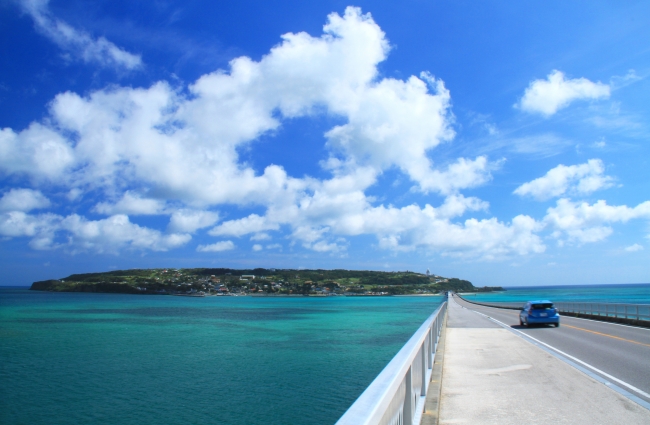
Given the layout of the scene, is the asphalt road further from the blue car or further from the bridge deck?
the blue car

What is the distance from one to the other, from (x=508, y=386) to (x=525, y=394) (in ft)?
2.45

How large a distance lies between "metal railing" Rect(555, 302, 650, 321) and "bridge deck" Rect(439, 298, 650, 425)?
653 inches

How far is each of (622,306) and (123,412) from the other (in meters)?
28.8

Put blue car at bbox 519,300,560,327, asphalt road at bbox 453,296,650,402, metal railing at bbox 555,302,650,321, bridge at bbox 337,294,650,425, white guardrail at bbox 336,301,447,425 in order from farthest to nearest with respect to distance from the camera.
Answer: metal railing at bbox 555,302,650,321, blue car at bbox 519,300,560,327, asphalt road at bbox 453,296,650,402, bridge at bbox 337,294,650,425, white guardrail at bbox 336,301,447,425

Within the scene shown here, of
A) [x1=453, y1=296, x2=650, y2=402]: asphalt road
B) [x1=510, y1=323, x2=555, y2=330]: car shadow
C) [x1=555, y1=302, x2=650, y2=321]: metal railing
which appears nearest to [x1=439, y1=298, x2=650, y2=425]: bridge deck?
[x1=453, y1=296, x2=650, y2=402]: asphalt road

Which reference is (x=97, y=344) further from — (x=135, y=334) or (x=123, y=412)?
(x=123, y=412)

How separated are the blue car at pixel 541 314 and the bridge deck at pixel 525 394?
12.2 m

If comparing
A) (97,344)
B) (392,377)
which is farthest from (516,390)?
(97,344)

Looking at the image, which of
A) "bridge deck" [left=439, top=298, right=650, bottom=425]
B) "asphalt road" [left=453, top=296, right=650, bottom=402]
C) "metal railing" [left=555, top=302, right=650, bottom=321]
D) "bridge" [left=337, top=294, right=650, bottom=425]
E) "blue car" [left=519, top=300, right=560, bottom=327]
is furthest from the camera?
"metal railing" [left=555, top=302, right=650, bottom=321]

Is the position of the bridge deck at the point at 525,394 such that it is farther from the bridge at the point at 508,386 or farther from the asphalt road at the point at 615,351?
the asphalt road at the point at 615,351

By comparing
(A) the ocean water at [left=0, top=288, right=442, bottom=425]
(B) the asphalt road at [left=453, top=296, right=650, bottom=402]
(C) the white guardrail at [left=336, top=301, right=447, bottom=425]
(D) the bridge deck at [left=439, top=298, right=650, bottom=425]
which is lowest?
(A) the ocean water at [left=0, top=288, right=442, bottom=425]

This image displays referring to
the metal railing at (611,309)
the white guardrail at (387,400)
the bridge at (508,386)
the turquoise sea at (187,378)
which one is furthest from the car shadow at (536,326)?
the white guardrail at (387,400)

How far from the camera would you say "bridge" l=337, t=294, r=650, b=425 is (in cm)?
409

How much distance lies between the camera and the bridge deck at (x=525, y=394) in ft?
22.8
